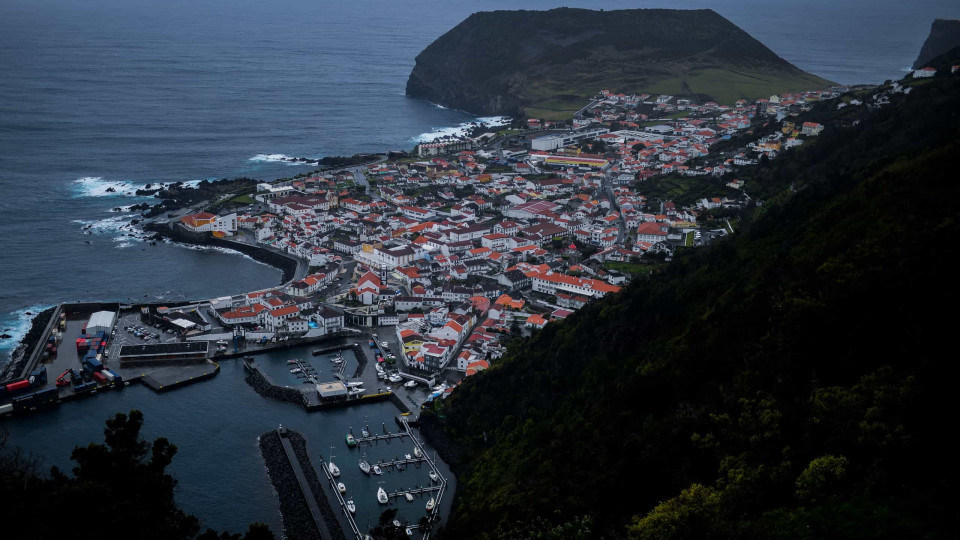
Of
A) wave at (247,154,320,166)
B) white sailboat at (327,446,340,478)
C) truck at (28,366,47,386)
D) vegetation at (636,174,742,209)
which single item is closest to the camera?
white sailboat at (327,446,340,478)

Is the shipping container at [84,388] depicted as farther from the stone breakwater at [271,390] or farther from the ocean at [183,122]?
the stone breakwater at [271,390]

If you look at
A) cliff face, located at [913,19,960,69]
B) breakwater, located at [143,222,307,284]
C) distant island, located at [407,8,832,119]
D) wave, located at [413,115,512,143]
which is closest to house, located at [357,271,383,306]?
breakwater, located at [143,222,307,284]

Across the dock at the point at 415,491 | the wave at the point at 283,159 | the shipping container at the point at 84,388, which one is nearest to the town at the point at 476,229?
the wave at the point at 283,159

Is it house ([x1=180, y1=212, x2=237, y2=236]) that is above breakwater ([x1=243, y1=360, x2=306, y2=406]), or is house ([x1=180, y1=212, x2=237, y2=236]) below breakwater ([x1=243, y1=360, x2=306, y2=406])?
above

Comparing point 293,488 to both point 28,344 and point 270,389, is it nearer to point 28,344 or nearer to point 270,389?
point 270,389

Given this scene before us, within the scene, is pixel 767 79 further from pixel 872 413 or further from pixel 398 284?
pixel 872 413

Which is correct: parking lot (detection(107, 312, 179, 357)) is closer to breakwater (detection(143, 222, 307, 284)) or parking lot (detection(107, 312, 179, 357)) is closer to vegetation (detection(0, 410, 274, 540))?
breakwater (detection(143, 222, 307, 284))

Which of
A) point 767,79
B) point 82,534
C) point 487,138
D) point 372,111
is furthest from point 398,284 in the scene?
point 767,79
